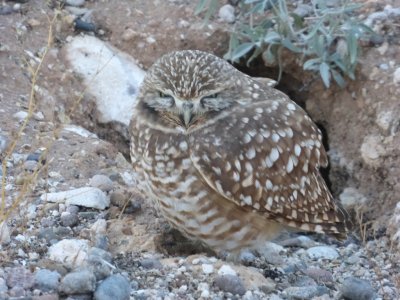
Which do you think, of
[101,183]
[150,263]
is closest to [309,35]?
[101,183]

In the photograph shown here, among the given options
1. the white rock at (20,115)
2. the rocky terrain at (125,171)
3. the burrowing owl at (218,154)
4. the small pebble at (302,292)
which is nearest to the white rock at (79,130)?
the rocky terrain at (125,171)

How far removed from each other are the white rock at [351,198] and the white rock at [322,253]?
639 mm

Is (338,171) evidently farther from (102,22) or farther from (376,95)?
(102,22)

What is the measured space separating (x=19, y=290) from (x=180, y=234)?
1.37 m

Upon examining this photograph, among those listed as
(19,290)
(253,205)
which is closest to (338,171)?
(253,205)

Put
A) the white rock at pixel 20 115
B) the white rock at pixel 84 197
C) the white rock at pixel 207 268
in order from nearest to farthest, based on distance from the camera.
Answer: the white rock at pixel 207 268
the white rock at pixel 84 197
the white rock at pixel 20 115

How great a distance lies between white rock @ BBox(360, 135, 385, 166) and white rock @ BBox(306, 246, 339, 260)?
31.0 inches

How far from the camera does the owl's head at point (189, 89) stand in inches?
150

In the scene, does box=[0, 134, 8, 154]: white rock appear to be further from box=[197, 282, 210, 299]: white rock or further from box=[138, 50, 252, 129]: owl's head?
box=[197, 282, 210, 299]: white rock

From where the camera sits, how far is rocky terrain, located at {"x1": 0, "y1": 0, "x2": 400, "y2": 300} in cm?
357

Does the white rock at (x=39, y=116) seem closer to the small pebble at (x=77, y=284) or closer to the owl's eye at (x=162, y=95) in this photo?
the owl's eye at (x=162, y=95)

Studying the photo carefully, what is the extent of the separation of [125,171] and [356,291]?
166cm

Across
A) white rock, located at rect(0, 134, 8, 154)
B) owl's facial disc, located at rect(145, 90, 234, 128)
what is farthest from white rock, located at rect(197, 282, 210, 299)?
white rock, located at rect(0, 134, 8, 154)

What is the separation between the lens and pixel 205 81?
12.6ft
